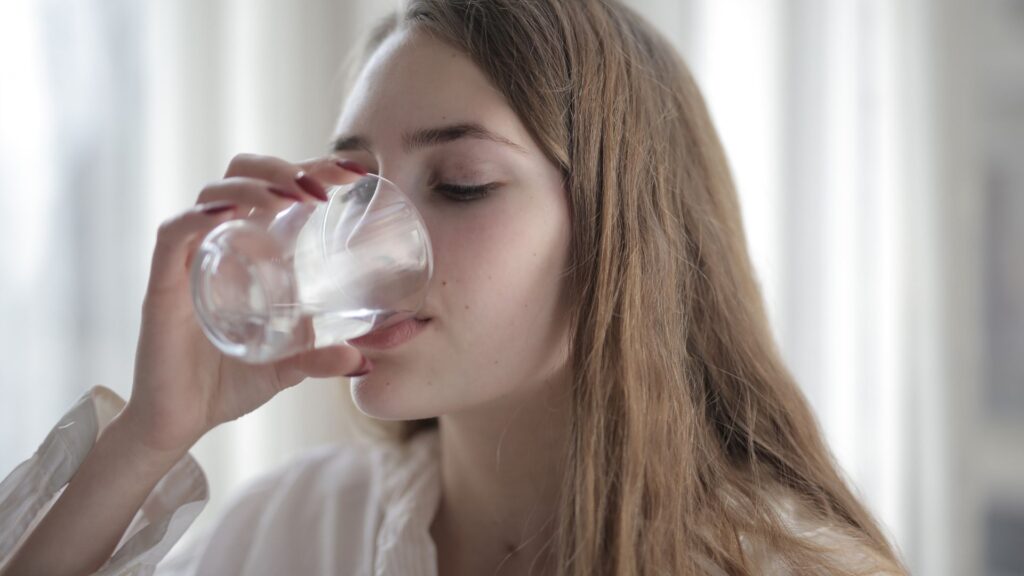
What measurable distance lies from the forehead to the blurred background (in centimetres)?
57

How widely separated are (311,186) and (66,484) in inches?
17.0

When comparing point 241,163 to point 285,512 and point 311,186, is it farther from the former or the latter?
point 285,512

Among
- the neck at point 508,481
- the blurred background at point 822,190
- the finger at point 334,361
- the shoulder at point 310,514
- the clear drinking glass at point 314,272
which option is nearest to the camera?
the clear drinking glass at point 314,272

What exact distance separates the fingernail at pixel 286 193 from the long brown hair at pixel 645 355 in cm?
25

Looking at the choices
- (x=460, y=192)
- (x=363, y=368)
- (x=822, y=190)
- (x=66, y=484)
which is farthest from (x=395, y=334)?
(x=822, y=190)

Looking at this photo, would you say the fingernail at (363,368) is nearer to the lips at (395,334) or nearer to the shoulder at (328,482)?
the lips at (395,334)

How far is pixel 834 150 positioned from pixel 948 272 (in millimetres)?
272

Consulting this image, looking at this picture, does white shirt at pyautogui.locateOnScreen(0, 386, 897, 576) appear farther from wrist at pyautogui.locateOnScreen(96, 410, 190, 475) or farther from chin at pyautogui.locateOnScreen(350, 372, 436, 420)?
chin at pyautogui.locateOnScreen(350, 372, 436, 420)

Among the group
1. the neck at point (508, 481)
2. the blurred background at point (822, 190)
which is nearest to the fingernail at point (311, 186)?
the neck at point (508, 481)

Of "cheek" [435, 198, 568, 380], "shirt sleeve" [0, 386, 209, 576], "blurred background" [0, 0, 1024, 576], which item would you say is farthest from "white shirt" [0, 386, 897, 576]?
"cheek" [435, 198, 568, 380]

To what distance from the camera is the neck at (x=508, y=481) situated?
0.99 metres

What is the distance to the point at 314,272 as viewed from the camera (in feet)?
2.52

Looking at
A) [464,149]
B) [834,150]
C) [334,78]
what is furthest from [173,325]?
[834,150]

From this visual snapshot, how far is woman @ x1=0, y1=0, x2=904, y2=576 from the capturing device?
2.75 ft
